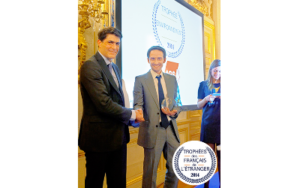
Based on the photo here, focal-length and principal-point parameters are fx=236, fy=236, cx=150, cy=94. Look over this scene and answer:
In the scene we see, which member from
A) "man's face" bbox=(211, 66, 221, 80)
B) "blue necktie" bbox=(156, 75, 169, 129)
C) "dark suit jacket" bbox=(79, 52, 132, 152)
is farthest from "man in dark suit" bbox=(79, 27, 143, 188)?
"man's face" bbox=(211, 66, 221, 80)

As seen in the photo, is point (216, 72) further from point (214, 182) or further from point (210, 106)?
point (214, 182)

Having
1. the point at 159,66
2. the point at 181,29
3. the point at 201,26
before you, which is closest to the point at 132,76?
the point at 159,66

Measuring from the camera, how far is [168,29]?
149 cm

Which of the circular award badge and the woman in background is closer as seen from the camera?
the circular award badge

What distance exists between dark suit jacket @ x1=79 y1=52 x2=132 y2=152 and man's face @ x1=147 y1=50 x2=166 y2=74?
29cm

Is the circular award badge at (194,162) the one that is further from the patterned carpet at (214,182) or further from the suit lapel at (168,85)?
the suit lapel at (168,85)

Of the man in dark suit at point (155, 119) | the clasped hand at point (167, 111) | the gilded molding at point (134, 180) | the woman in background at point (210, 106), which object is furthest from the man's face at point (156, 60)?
the gilded molding at point (134, 180)

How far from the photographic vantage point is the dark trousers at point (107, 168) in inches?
45.0

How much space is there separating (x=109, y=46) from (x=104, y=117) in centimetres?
36

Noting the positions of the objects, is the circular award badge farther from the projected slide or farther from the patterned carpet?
the projected slide

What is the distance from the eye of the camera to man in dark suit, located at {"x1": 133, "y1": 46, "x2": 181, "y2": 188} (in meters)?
1.32

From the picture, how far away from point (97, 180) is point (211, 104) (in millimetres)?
885

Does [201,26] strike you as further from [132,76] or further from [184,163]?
[184,163]

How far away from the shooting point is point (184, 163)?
1.44 m
